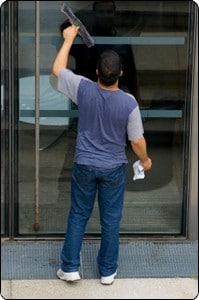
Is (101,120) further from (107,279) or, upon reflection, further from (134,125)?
(107,279)

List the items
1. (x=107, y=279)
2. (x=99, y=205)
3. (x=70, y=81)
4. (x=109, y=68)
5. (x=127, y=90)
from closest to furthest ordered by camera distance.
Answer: (x=109, y=68)
(x=70, y=81)
(x=99, y=205)
(x=107, y=279)
(x=127, y=90)

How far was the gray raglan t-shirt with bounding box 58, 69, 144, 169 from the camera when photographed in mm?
4199

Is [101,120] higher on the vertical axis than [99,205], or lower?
higher

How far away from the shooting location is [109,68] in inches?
164

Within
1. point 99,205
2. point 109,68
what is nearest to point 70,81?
point 109,68

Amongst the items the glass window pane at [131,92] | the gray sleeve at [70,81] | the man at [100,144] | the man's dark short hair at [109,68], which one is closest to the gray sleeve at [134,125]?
the man at [100,144]

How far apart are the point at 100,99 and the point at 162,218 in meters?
1.64

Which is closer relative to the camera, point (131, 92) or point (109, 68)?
point (109, 68)

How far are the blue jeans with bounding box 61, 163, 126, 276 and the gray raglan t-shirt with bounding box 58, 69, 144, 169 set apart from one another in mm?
67

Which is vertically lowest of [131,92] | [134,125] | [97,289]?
[97,289]

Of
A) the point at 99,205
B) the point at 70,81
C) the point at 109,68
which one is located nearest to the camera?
the point at 109,68

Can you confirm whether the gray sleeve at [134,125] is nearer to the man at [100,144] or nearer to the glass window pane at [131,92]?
the man at [100,144]

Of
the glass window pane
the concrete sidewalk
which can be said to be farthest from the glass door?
the concrete sidewalk

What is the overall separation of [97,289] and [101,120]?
1173 millimetres
